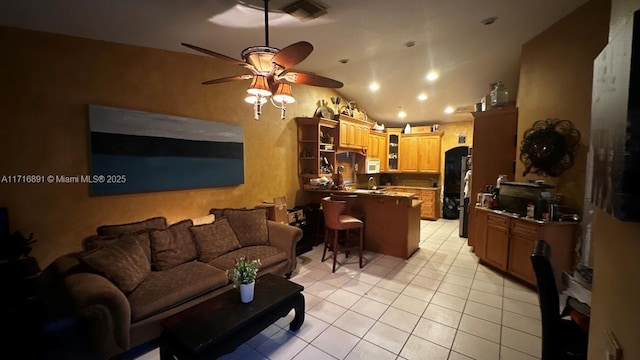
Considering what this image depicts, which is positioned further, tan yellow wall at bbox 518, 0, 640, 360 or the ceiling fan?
the ceiling fan

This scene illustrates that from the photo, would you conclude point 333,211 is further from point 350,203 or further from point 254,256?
point 254,256

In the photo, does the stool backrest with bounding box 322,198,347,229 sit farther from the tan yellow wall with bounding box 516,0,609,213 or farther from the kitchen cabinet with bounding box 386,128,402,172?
the kitchen cabinet with bounding box 386,128,402,172

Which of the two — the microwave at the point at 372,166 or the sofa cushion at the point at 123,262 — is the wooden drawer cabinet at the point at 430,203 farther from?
A: the sofa cushion at the point at 123,262

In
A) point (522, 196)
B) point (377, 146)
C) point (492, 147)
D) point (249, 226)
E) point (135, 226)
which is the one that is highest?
point (377, 146)

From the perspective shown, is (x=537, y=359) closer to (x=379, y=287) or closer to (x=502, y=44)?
(x=379, y=287)

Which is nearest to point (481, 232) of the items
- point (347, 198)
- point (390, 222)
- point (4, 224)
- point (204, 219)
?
point (390, 222)

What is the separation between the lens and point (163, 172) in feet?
10.2

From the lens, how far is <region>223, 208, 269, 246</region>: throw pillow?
11.2ft

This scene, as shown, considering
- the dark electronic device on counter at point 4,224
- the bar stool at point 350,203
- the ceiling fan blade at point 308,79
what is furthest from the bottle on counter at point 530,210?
the dark electronic device on counter at point 4,224

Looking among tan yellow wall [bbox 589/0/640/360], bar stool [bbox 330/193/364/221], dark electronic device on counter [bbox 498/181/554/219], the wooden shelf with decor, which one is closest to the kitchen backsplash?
the wooden shelf with decor

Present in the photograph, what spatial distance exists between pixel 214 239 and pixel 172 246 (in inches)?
18.0

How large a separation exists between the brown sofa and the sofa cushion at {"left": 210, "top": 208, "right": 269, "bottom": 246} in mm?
13

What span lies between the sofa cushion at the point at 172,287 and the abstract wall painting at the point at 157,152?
109 centimetres

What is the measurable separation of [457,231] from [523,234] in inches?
111
